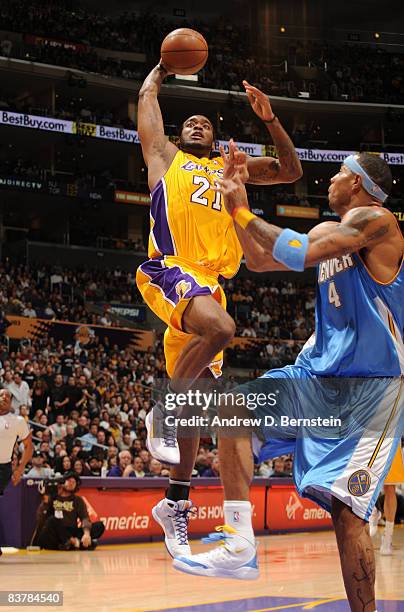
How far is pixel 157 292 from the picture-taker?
5.66 meters

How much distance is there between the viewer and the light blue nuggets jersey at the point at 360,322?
4.80 m

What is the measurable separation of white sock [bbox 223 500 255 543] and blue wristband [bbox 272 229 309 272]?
1.27m

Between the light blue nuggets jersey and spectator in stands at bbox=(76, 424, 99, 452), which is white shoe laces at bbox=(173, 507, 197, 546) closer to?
the light blue nuggets jersey

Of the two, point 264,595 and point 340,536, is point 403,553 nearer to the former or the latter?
point 264,595

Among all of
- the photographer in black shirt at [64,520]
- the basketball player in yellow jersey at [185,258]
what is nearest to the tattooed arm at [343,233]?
the basketball player in yellow jersey at [185,258]

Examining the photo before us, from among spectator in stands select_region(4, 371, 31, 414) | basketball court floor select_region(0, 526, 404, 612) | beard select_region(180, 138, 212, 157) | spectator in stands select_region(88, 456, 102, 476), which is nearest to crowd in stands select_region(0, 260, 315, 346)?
spectator in stands select_region(4, 371, 31, 414)

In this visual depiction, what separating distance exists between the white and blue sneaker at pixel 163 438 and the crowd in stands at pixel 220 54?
1098 inches

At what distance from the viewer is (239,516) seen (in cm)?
457

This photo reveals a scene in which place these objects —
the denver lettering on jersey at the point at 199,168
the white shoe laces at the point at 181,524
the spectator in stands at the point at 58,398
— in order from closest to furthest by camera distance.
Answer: the white shoe laces at the point at 181,524, the denver lettering on jersey at the point at 199,168, the spectator in stands at the point at 58,398

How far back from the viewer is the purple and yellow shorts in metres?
5.46

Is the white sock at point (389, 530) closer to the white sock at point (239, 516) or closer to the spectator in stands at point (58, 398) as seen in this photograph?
the spectator in stands at point (58, 398)

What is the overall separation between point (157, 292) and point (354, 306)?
4.62 feet

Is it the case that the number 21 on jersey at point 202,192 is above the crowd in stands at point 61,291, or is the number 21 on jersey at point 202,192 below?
below

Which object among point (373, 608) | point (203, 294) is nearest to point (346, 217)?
point (203, 294)
